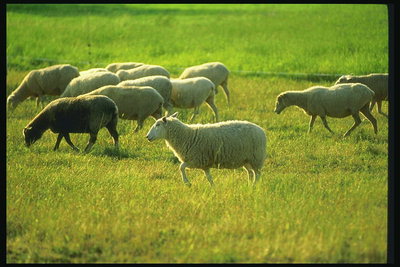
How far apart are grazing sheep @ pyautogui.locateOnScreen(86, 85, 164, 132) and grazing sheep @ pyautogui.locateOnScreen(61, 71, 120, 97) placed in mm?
1599

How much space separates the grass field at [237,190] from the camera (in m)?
6.45

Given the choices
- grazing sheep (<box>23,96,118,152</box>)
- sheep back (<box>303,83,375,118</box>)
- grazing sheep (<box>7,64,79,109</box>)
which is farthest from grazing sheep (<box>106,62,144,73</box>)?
grazing sheep (<box>23,96,118,152</box>)

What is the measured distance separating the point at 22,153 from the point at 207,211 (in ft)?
15.9

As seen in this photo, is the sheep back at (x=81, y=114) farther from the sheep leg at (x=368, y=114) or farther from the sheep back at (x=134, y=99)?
the sheep leg at (x=368, y=114)

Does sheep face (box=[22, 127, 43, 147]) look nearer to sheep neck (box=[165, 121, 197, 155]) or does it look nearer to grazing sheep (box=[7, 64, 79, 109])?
sheep neck (box=[165, 121, 197, 155])

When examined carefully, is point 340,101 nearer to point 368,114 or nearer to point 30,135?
point 368,114

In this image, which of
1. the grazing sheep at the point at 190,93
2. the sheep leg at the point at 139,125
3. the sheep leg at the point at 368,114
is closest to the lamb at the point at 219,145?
the sheep leg at the point at 139,125

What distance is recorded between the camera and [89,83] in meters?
14.9

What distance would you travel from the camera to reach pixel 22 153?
11422 mm

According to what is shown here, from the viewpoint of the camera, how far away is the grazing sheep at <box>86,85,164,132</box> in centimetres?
1317

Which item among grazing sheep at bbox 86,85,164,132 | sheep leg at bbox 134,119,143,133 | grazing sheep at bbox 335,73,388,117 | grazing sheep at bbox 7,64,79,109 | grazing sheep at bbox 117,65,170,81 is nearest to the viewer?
grazing sheep at bbox 86,85,164,132

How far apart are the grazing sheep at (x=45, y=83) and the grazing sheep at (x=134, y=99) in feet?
12.8
